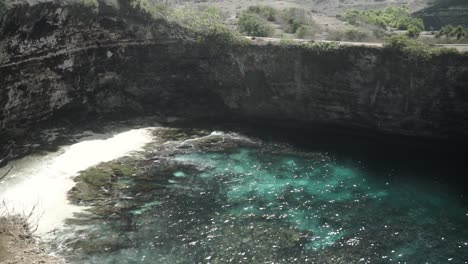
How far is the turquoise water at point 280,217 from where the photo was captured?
1106 inches

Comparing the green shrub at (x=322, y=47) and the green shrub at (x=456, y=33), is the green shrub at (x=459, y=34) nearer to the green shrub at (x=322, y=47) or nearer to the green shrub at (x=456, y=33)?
the green shrub at (x=456, y=33)

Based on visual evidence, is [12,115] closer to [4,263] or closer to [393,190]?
[4,263]

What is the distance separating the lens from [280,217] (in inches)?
1287

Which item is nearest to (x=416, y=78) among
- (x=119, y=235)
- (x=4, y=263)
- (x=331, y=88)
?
(x=331, y=88)

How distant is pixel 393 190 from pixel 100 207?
2472cm

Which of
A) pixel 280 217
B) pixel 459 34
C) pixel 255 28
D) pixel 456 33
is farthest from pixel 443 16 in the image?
pixel 280 217

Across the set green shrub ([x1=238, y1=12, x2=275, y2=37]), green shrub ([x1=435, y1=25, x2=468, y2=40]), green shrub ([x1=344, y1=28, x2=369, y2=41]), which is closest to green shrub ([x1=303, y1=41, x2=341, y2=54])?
green shrub ([x1=344, y1=28, x2=369, y2=41])

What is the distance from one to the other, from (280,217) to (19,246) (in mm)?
18024

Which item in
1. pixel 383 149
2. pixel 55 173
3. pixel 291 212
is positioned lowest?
pixel 291 212

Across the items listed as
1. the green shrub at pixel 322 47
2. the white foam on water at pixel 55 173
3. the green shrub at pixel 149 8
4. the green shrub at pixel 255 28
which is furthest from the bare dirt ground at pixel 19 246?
the green shrub at pixel 255 28

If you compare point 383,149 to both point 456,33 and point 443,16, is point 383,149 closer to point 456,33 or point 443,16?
point 456,33

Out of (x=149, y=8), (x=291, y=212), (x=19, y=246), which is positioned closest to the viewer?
(x=19, y=246)

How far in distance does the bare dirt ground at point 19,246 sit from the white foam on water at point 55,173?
5.24 ft

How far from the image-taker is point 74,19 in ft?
149
